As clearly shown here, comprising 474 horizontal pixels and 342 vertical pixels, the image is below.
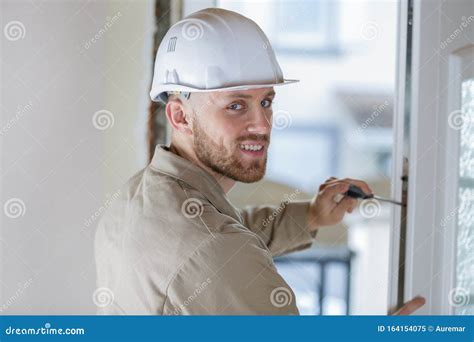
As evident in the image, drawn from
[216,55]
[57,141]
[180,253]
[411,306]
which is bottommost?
[411,306]

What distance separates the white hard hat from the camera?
3.90ft

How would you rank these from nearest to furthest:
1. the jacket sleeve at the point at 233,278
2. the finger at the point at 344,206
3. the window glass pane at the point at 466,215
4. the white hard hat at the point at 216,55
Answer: the jacket sleeve at the point at 233,278 → the white hard hat at the point at 216,55 → the window glass pane at the point at 466,215 → the finger at the point at 344,206

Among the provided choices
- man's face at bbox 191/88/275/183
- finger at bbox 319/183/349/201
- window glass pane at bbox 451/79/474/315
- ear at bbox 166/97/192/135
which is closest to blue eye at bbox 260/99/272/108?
man's face at bbox 191/88/275/183

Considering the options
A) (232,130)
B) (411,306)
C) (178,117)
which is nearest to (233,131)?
(232,130)

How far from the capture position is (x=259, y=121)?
127cm

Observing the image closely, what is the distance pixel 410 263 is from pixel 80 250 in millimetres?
780

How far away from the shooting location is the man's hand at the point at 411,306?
1369 mm

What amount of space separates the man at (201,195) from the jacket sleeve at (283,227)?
0.22m

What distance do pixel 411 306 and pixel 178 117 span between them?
0.62m

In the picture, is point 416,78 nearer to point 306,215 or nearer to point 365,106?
point 306,215

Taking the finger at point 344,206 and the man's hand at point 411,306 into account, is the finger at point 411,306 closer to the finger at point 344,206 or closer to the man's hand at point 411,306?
the man's hand at point 411,306

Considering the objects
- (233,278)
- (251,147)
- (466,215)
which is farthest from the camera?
(466,215)

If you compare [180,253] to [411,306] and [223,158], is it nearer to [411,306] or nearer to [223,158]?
[223,158]

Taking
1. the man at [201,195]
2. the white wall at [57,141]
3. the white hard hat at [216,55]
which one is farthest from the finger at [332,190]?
the white wall at [57,141]
